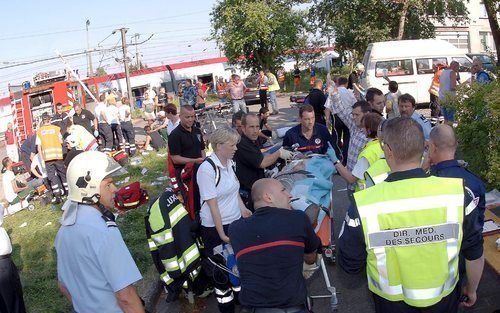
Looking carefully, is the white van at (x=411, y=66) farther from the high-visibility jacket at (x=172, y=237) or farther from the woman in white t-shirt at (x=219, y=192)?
the high-visibility jacket at (x=172, y=237)

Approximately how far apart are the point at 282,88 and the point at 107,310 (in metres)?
30.3

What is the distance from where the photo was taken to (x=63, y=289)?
3029 mm

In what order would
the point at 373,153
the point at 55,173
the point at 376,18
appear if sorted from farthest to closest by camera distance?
the point at 376,18 < the point at 55,173 < the point at 373,153

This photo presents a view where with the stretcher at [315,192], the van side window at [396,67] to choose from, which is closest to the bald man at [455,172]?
the stretcher at [315,192]

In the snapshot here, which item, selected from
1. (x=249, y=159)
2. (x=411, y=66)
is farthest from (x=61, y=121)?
(x=411, y=66)

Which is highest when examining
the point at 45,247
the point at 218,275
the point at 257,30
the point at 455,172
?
the point at 257,30

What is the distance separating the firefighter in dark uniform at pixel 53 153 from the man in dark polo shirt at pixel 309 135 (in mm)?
6287

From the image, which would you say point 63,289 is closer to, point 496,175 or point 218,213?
point 218,213

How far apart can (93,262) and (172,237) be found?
86.2 inches

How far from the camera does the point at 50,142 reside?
34.3 ft

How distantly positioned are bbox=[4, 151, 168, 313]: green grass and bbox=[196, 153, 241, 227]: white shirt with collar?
6.50 feet

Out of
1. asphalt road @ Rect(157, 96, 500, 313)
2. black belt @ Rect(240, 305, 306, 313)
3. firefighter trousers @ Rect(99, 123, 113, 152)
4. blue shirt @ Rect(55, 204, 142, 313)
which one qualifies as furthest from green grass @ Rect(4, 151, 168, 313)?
black belt @ Rect(240, 305, 306, 313)

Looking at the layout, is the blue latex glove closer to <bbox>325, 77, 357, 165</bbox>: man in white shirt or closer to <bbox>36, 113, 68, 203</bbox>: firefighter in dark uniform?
<bbox>325, 77, 357, 165</bbox>: man in white shirt

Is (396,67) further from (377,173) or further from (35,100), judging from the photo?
(35,100)
